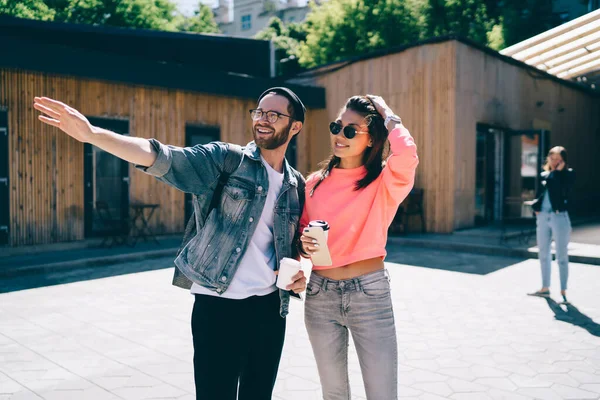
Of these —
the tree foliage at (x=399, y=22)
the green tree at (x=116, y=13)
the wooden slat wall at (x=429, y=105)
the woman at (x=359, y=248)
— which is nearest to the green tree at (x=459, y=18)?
the tree foliage at (x=399, y=22)

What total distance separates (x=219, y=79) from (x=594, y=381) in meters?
10.9

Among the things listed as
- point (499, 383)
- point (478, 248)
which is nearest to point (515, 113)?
point (478, 248)

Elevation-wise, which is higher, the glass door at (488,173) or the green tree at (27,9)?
→ the green tree at (27,9)

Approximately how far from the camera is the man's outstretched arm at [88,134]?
1904 mm

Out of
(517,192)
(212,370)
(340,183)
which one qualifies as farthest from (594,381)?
(517,192)

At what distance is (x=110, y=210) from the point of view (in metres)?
11.9

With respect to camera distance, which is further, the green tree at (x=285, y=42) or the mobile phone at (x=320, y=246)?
the green tree at (x=285, y=42)

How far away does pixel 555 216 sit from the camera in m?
6.77

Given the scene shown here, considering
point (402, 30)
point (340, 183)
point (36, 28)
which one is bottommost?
point (340, 183)

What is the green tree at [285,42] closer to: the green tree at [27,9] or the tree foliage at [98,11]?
the tree foliage at [98,11]

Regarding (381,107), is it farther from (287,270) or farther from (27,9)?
(27,9)

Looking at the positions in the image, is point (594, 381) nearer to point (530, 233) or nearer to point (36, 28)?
point (530, 233)

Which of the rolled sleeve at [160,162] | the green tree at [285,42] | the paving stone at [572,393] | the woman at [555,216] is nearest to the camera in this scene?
the rolled sleeve at [160,162]

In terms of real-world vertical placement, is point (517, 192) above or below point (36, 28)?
below
